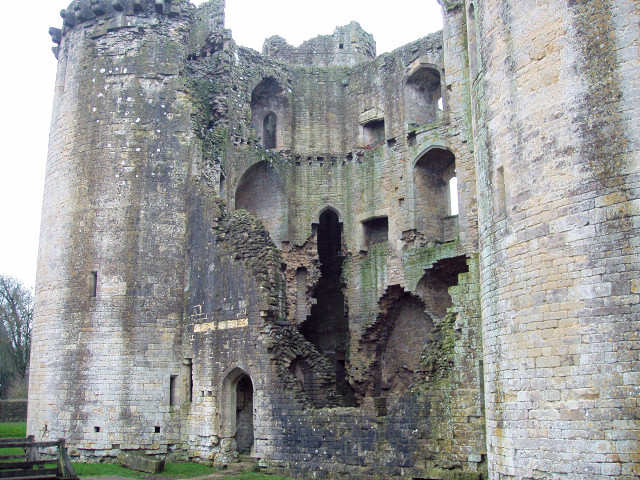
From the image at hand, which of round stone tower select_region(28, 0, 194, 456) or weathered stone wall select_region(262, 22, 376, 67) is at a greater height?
weathered stone wall select_region(262, 22, 376, 67)

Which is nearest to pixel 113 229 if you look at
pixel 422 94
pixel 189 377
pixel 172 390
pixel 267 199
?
pixel 189 377

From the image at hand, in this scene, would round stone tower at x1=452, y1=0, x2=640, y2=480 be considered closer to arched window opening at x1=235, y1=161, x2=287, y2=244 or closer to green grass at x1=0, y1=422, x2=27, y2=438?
arched window opening at x1=235, y1=161, x2=287, y2=244

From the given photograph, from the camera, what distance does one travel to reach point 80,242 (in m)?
17.8

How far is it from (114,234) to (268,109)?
21.9ft

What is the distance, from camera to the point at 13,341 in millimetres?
41031

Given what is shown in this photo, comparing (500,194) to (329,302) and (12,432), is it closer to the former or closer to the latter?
(329,302)

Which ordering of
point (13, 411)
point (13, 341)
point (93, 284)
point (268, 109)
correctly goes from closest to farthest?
point (93, 284) → point (268, 109) → point (13, 411) → point (13, 341)

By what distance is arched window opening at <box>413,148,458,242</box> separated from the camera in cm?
1945

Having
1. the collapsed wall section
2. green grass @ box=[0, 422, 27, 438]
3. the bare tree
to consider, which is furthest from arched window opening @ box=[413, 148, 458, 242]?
the bare tree

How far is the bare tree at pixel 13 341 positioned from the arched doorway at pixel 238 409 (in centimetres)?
2732

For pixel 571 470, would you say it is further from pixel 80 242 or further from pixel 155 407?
pixel 80 242

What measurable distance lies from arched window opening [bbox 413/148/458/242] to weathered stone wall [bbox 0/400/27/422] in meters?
20.4

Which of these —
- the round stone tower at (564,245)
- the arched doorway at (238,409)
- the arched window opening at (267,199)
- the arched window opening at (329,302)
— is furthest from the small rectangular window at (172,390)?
the round stone tower at (564,245)

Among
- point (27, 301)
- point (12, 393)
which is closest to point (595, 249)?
point (12, 393)
